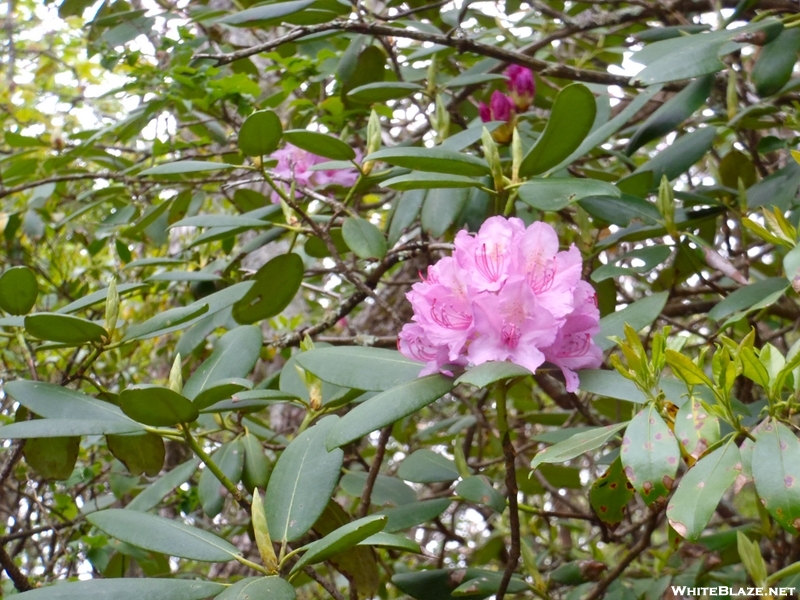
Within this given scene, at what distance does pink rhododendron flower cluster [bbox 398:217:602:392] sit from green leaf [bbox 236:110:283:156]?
40 centimetres

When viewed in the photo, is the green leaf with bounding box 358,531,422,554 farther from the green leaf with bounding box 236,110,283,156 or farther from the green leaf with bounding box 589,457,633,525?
the green leaf with bounding box 236,110,283,156

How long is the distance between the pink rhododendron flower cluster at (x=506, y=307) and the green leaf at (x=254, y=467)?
356 millimetres

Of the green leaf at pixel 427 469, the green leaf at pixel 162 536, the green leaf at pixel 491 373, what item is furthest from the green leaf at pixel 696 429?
the green leaf at pixel 427 469

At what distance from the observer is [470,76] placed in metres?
1.65

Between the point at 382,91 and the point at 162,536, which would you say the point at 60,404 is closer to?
the point at 162,536

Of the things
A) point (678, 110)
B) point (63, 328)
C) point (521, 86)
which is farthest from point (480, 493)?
point (521, 86)

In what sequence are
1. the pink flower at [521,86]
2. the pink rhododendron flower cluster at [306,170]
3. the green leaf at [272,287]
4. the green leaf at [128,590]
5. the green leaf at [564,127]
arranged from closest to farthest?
the green leaf at [128,590], the green leaf at [564,127], the green leaf at [272,287], the pink flower at [521,86], the pink rhododendron flower cluster at [306,170]

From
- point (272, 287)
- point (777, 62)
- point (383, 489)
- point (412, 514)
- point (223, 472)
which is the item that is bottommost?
point (383, 489)

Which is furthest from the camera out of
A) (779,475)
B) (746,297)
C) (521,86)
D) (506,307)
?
(521,86)

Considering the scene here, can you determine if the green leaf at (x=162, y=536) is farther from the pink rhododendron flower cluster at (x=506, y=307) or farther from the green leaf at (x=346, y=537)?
the pink rhododendron flower cluster at (x=506, y=307)

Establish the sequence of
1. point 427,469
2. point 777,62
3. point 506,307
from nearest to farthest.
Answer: point 506,307 < point 777,62 < point 427,469

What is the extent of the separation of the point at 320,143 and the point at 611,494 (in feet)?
2.45

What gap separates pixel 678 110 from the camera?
4.44 feet

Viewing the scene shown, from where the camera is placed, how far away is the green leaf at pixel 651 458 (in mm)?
710
